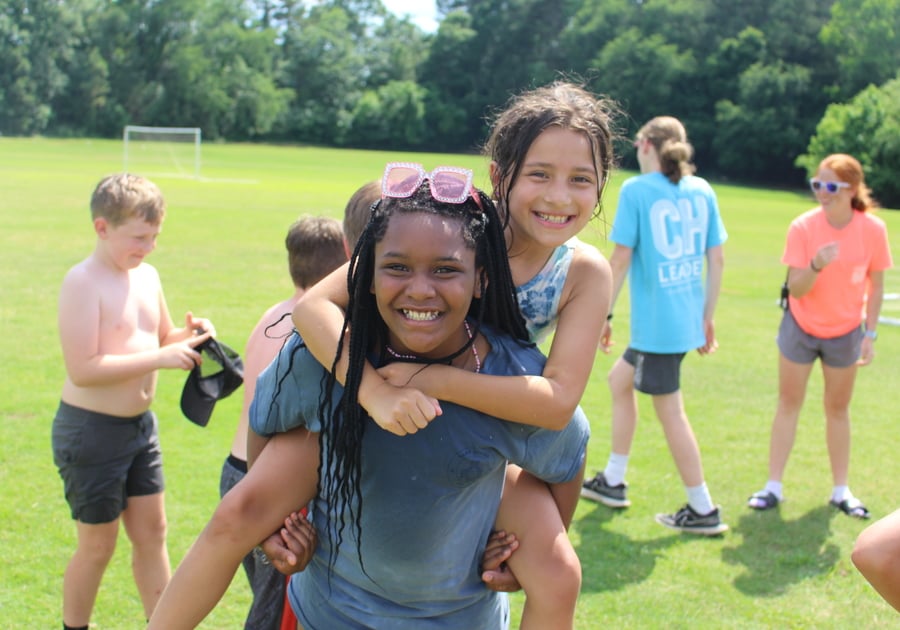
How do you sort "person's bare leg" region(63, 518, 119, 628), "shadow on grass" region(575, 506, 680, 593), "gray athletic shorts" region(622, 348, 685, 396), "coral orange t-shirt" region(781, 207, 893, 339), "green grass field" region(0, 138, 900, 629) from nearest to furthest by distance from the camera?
"person's bare leg" region(63, 518, 119, 628)
"green grass field" region(0, 138, 900, 629)
"shadow on grass" region(575, 506, 680, 593)
"gray athletic shorts" region(622, 348, 685, 396)
"coral orange t-shirt" region(781, 207, 893, 339)

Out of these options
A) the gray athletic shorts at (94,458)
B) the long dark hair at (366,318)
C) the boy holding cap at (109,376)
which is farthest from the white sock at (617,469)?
the long dark hair at (366,318)

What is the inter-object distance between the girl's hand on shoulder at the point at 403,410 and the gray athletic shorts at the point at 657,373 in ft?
12.9

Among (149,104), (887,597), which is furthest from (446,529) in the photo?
(149,104)

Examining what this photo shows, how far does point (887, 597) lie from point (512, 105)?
1.62m

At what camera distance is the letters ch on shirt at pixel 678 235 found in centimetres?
579

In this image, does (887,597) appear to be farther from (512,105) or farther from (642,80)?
(642,80)

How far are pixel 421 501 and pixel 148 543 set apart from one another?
2.39m

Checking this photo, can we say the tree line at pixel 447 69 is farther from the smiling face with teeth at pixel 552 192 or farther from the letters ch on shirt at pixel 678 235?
the smiling face with teeth at pixel 552 192

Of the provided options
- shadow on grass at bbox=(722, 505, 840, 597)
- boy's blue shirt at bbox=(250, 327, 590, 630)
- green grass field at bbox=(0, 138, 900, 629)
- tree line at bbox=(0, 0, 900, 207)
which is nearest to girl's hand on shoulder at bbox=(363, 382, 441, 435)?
boy's blue shirt at bbox=(250, 327, 590, 630)

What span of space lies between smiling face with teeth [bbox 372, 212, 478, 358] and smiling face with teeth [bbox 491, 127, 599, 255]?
1.67 ft

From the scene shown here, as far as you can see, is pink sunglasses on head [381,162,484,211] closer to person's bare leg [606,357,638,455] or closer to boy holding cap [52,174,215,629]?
boy holding cap [52,174,215,629]

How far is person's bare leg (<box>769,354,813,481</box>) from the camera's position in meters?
6.07

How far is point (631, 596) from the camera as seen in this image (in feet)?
15.6

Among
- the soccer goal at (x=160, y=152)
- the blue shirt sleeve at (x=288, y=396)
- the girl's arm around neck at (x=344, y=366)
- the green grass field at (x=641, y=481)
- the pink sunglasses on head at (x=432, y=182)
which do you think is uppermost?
the pink sunglasses on head at (x=432, y=182)
